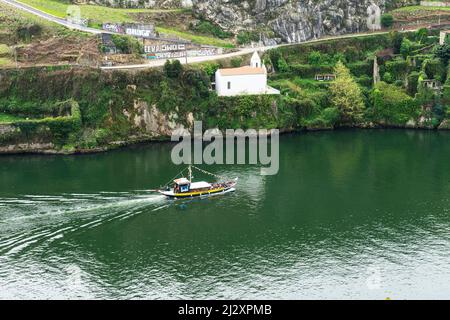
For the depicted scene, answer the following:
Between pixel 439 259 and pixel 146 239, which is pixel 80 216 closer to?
pixel 146 239

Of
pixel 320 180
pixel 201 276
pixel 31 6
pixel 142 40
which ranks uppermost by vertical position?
pixel 31 6

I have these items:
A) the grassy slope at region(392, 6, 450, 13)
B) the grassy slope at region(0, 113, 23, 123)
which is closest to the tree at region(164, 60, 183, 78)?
the grassy slope at region(0, 113, 23, 123)

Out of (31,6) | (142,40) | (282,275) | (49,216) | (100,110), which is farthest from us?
(31,6)

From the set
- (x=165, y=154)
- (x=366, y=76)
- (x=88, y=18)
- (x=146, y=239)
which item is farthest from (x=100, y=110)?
(x=366, y=76)

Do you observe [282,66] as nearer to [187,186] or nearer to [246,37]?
[246,37]

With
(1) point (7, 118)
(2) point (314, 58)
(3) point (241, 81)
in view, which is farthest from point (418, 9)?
(1) point (7, 118)

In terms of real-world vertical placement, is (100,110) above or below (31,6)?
below
